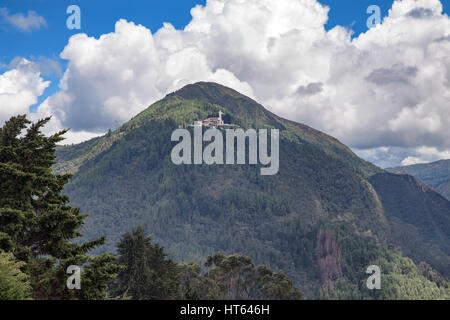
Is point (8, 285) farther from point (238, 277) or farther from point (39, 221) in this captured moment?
point (238, 277)

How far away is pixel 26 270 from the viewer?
28.9 meters

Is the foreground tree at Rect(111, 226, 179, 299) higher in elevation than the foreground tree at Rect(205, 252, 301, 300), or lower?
higher

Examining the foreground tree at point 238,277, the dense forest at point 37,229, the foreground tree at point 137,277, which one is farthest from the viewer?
the foreground tree at point 238,277

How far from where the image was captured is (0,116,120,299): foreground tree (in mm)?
26438

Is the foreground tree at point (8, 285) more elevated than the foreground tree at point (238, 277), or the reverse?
the foreground tree at point (8, 285)

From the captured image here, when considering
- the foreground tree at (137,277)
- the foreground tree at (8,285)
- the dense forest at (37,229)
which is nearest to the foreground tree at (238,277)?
the foreground tree at (137,277)

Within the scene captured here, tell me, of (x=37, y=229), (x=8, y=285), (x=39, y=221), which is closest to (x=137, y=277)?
(x=37, y=229)

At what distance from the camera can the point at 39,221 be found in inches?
1146

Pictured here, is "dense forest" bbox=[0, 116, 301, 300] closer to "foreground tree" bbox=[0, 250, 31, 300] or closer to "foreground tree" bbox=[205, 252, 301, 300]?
"foreground tree" bbox=[0, 250, 31, 300]

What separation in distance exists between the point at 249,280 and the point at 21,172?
4434 inches

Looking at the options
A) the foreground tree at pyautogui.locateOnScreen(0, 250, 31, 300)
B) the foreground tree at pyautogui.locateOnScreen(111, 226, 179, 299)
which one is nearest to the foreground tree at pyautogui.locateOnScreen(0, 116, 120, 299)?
the foreground tree at pyautogui.locateOnScreen(0, 250, 31, 300)

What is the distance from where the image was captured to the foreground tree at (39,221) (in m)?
26.4

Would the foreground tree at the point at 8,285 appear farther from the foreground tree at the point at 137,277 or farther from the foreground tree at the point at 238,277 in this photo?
the foreground tree at the point at 238,277
